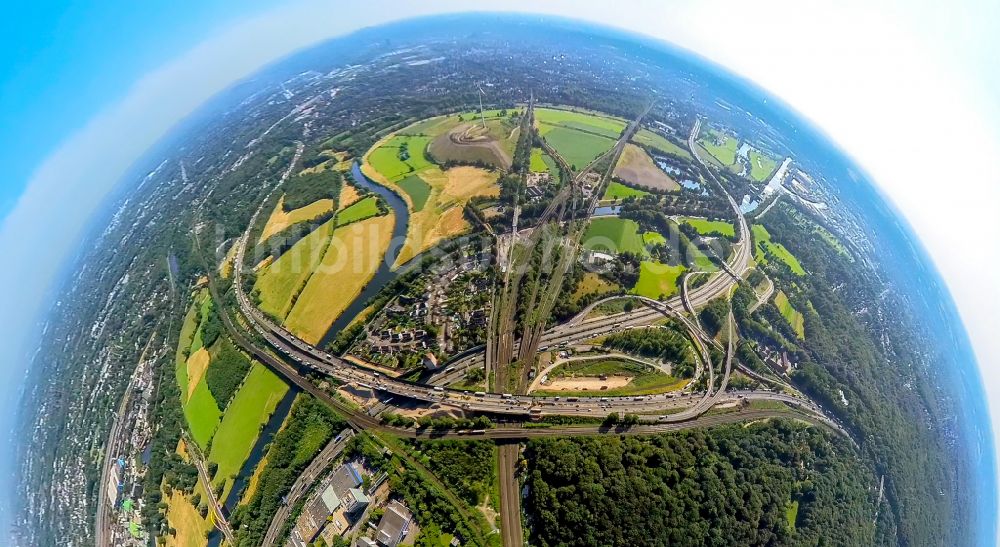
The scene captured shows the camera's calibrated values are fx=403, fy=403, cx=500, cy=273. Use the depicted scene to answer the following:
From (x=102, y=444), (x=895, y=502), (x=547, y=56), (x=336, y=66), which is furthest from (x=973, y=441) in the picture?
(x=336, y=66)

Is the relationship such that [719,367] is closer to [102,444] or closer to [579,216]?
[579,216]

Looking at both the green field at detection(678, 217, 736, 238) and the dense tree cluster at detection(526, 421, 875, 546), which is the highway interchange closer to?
the dense tree cluster at detection(526, 421, 875, 546)

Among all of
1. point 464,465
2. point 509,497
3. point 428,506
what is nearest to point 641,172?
point 464,465

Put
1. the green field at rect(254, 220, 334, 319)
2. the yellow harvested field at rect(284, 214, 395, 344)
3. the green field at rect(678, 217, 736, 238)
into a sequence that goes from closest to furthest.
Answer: the yellow harvested field at rect(284, 214, 395, 344), the green field at rect(254, 220, 334, 319), the green field at rect(678, 217, 736, 238)

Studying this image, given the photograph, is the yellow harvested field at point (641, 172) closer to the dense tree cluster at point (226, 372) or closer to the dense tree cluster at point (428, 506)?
the dense tree cluster at point (428, 506)

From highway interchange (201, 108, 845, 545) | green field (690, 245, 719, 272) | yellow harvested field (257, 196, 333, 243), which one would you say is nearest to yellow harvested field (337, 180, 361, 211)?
yellow harvested field (257, 196, 333, 243)

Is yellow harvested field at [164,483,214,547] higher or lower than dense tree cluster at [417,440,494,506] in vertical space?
lower
